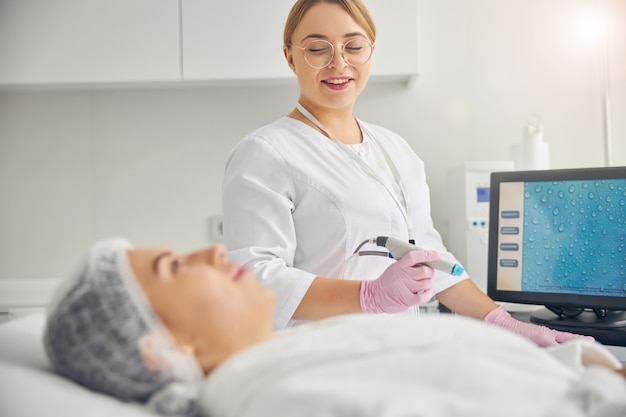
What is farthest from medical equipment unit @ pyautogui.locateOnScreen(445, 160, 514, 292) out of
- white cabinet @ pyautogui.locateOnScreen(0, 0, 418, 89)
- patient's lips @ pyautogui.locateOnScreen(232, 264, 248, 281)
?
patient's lips @ pyautogui.locateOnScreen(232, 264, 248, 281)

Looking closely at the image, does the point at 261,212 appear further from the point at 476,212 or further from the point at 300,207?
the point at 476,212

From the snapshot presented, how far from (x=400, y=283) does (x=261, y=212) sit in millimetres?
354

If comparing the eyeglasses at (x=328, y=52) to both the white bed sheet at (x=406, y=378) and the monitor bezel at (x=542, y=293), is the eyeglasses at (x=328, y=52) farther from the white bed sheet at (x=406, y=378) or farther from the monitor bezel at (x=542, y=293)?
the white bed sheet at (x=406, y=378)

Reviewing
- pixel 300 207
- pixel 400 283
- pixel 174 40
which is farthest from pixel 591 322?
pixel 174 40

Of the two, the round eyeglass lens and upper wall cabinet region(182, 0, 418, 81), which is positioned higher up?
upper wall cabinet region(182, 0, 418, 81)

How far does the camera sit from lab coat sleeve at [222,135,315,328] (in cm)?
140

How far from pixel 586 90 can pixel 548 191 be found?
1.35 m

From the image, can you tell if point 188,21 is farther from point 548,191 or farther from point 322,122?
point 548,191

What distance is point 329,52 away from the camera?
5.16 ft

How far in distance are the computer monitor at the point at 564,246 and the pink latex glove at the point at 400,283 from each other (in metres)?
0.43

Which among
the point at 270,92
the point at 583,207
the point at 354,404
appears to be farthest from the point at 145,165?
the point at 354,404

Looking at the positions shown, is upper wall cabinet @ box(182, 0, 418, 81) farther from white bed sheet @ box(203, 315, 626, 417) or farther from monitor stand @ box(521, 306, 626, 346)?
white bed sheet @ box(203, 315, 626, 417)

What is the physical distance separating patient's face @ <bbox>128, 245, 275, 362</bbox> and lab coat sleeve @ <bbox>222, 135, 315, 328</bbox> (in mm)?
469

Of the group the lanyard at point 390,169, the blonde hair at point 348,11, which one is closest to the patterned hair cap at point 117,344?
the lanyard at point 390,169
